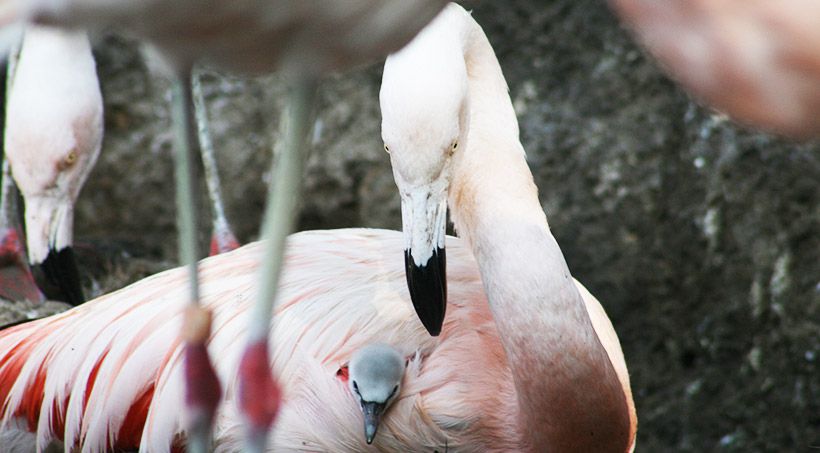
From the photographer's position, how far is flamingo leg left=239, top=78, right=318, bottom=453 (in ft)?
5.23

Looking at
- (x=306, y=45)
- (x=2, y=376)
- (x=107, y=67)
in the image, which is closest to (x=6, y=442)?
(x=2, y=376)

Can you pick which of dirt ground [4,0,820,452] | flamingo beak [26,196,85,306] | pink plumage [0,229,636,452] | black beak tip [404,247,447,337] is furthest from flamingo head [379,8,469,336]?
dirt ground [4,0,820,452]

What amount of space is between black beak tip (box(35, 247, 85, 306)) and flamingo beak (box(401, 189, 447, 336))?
129cm

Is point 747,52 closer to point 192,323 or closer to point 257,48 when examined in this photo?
point 257,48

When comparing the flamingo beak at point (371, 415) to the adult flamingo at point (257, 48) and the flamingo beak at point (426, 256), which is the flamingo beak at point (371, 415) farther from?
the adult flamingo at point (257, 48)

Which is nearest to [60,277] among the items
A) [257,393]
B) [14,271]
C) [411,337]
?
[14,271]

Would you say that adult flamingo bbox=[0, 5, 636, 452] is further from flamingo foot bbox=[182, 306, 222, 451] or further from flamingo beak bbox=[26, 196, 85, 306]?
flamingo foot bbox=[182, 306, 222, 451]

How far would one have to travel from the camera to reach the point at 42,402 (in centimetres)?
280

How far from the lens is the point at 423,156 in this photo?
7.75ft

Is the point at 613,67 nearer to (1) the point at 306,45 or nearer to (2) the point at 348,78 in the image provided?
(2) the point at 348,78

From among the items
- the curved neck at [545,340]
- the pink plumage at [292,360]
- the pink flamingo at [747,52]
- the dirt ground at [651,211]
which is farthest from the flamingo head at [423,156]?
the dirt ground at [651,211]

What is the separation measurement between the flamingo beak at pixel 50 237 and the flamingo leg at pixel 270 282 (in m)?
1.80

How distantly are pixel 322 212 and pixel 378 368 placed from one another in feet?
6.88

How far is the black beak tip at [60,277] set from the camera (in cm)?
327
